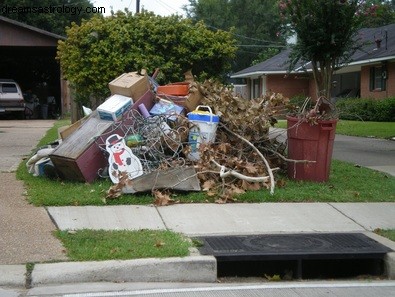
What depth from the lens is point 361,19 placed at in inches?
586

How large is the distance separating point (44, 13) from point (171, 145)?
37.5 metres

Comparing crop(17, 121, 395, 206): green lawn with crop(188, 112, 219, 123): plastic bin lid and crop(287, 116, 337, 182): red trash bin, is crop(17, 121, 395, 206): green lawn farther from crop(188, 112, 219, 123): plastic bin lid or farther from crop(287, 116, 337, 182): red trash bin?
crop(188, 112, 219, 123): plastic bin lid

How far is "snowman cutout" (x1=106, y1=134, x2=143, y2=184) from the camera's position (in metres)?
10.1

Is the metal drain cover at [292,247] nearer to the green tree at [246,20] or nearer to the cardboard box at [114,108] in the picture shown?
the cardboard box at [114,108]

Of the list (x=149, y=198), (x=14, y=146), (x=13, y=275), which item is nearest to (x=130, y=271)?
(x=13, y=275)

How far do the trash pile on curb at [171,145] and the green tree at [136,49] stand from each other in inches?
127

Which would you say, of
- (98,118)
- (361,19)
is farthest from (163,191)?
(361,19)

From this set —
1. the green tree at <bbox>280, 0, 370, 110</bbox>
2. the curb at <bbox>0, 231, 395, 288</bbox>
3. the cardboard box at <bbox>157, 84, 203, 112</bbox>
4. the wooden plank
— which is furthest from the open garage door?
the curb at <bbox>0, 231, 395, 288</bbox>

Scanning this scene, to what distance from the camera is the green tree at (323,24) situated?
14.2 metres

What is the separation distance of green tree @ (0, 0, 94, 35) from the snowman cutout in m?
34.7

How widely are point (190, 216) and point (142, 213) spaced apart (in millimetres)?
656

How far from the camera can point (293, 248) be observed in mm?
7336

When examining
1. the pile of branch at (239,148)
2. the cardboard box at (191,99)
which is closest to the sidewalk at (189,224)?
the pile of branch at (239,148)

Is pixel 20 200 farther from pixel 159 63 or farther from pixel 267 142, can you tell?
pixel 159 63
